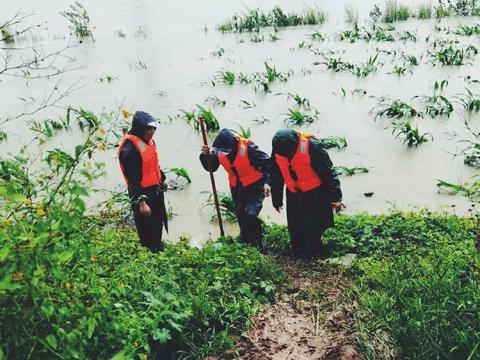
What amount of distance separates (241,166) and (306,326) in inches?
82.6

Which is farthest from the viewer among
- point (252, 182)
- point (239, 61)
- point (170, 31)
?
point (170, 31)

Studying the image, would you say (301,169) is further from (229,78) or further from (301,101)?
(229,78)

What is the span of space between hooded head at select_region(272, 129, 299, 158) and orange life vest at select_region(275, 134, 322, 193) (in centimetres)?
4

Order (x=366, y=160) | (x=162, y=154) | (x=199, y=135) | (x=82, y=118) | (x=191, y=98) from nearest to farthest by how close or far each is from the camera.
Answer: (x=366, y=160), (x=162, y=154), (x=199, y=135), (x=82, y=118), (x=191, y=98)

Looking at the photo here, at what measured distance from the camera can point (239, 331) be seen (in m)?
3.50

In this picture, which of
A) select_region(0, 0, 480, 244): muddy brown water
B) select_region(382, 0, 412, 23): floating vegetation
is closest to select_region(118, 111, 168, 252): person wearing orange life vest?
select_region(0, 0, 480, 244): muddy brown water

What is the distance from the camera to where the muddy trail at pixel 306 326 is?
129 inches

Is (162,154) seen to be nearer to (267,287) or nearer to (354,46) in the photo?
(267,287)

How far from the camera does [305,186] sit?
4.99m

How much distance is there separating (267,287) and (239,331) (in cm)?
62

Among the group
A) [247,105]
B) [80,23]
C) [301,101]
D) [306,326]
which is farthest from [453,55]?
[80,23]

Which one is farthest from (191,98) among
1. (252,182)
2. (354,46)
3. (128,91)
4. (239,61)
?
(252,182)

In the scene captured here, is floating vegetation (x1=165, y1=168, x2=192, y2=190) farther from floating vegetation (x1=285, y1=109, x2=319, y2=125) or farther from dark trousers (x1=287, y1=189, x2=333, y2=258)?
dark trousers (x1=287, y1=189, x2=333, y2=258)

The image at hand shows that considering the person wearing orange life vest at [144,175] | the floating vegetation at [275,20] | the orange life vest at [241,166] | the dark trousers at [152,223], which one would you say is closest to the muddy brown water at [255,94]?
the floating vegetation at [275,20]
